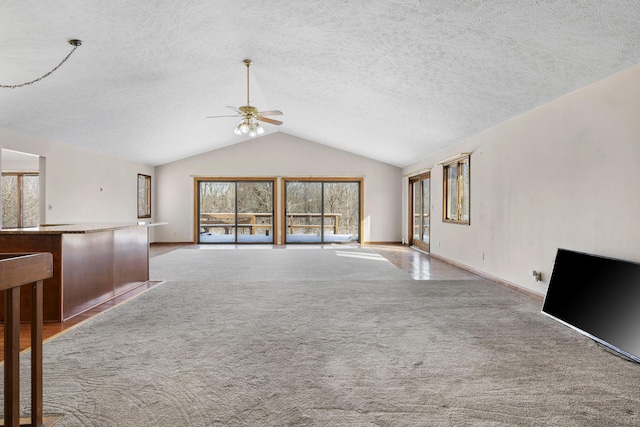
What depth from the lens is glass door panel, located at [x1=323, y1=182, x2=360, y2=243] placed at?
10648mm

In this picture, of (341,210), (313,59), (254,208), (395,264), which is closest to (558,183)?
(313,59)

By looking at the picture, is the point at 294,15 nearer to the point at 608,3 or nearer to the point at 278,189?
the point at 608,3

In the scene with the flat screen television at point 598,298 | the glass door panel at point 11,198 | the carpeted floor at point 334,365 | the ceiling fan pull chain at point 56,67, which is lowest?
the carpeted floor at point 334,365

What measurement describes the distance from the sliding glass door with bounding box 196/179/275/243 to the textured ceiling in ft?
11.5

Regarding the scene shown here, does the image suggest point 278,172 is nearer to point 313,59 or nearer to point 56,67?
point 313,59

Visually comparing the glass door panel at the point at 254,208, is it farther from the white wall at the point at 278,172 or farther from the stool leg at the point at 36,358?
the stool leg at the point at 36,358

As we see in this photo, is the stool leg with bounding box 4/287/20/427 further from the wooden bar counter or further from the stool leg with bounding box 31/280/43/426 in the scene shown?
the wooden bar counter

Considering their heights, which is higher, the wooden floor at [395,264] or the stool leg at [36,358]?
the stool leg at [36,358]

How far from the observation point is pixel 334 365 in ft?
8.27

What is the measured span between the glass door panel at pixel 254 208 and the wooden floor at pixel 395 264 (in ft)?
2.48

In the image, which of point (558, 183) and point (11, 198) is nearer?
point (558, 183)

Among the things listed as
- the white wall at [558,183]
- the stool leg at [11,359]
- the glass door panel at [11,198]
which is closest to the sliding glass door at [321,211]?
the white wall at [558,183]

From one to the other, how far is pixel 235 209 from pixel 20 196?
523cm

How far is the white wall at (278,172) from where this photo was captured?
34.4ft
